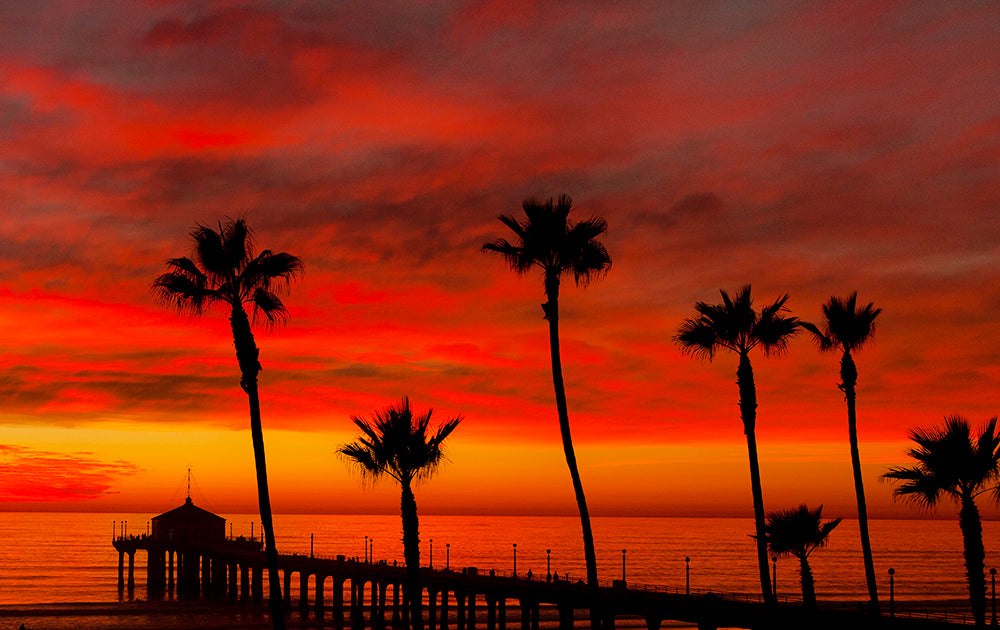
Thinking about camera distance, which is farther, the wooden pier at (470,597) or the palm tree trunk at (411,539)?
the wooden pier at (470,597)

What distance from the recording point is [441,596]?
82.2 metres

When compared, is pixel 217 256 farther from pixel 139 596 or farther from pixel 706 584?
pixel 706 584

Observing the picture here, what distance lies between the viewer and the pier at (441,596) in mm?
43000

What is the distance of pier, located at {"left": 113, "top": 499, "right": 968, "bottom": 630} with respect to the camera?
43.0 meters

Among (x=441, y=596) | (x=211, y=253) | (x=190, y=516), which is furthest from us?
(x=190, y=516)

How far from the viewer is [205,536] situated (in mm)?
127938

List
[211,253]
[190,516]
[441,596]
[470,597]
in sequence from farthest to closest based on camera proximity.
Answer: [190,516], [441,596], [470,597], [211,253]

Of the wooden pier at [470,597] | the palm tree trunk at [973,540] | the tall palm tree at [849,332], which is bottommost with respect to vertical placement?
the wooden pier at [470,597]

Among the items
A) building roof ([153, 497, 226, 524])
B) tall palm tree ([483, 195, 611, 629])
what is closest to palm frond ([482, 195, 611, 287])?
tall palm tree ([483, 195, 611, 629])

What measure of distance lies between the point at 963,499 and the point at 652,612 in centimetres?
1962

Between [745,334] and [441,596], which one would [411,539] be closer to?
[745,334]

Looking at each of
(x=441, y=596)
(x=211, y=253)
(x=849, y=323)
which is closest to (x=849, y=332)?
(x=849, y=323)

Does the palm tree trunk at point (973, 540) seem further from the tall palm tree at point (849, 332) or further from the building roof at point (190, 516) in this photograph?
the building roof at point (190, 516)

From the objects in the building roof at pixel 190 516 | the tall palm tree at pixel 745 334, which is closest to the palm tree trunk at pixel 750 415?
the tall palm tree at pixel 745 334
